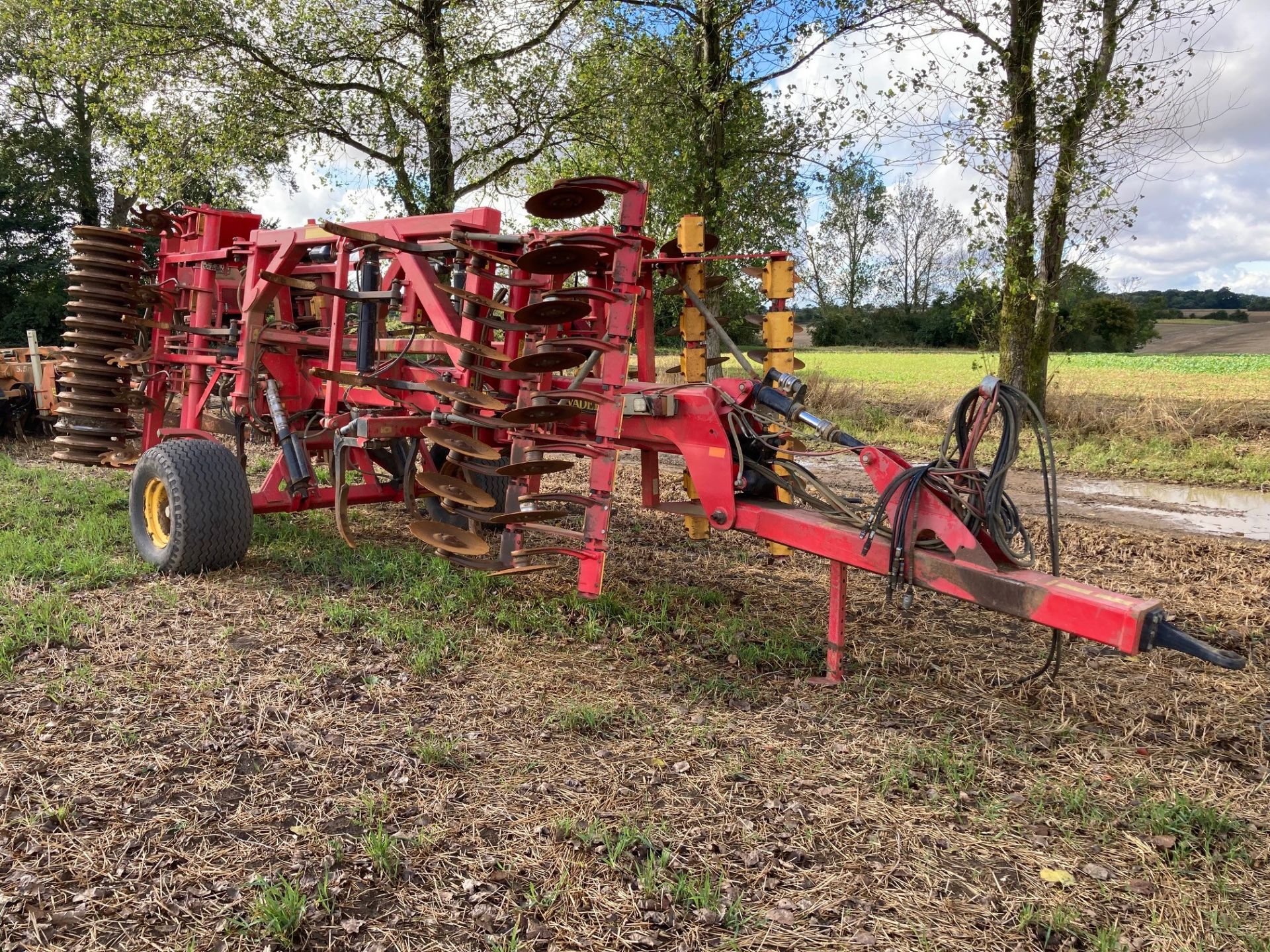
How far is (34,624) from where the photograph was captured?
4715 mm

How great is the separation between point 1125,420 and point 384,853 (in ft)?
38.6

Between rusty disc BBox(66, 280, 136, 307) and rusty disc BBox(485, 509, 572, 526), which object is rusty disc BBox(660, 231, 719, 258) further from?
rusty disc BBox(66, 280, 136, 307)

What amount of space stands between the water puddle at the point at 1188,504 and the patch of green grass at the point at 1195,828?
5320 mm

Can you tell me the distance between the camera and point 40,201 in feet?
83.0

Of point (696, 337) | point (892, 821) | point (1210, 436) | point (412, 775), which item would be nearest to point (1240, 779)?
point (892, 821)

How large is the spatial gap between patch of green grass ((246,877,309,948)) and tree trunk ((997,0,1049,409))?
1064cm

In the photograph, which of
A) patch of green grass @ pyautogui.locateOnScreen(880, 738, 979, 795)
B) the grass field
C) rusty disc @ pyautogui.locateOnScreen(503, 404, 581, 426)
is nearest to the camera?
patch of green grass @ pyautogui.locateOnScreen(880, 738, 979, 795)

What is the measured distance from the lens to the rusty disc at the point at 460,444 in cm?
475

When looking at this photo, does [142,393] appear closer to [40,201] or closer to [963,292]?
[963,292]

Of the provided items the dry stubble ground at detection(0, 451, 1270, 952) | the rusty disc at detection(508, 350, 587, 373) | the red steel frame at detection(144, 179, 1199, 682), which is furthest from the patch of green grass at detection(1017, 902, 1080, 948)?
the rusty disc at detection(508, 350, 587, 373)

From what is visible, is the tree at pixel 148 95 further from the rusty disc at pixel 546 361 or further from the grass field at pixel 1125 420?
the rusty disc at pixel 546 361

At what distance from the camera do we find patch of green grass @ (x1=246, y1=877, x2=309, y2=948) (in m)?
2.53

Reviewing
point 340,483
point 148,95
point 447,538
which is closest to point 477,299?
point 447,538

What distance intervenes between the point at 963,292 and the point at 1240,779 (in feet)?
31.0
